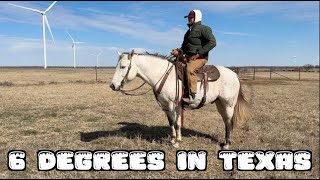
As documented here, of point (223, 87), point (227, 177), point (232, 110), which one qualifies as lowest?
point (227, 177)

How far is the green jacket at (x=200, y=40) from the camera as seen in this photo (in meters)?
8.12

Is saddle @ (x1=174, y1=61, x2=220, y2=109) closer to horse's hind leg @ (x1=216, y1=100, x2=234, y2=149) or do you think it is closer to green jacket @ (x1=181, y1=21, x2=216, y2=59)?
green jacket @ (x1=181, y1=21, x2=216, y2=59)

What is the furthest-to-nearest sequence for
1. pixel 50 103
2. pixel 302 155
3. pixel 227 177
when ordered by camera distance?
pixel 50 103
pixel 302 155
pixel 227 177

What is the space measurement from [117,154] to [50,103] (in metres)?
11.0

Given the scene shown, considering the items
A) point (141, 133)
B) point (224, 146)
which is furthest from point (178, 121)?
point (141, 133)

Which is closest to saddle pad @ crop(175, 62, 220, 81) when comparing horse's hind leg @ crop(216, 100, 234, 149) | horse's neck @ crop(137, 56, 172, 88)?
horse's neck @ crop(137, 56, 172, 88)

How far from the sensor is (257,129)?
413 inches

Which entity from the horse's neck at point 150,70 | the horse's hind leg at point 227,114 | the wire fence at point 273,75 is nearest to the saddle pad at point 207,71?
the horse's neck at point 150,70

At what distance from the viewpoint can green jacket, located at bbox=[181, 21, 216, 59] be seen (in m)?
8.12

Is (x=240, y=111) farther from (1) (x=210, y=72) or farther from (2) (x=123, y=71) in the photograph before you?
(2) (x=123, y=71)

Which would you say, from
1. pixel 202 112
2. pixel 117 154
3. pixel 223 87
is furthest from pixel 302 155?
pixel 202 112

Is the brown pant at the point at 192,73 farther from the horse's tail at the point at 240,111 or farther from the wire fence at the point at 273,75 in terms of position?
the wire fence at the point at 273,75

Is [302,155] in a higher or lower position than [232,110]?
lower

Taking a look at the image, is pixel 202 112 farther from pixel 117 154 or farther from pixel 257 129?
pixel 117 154
